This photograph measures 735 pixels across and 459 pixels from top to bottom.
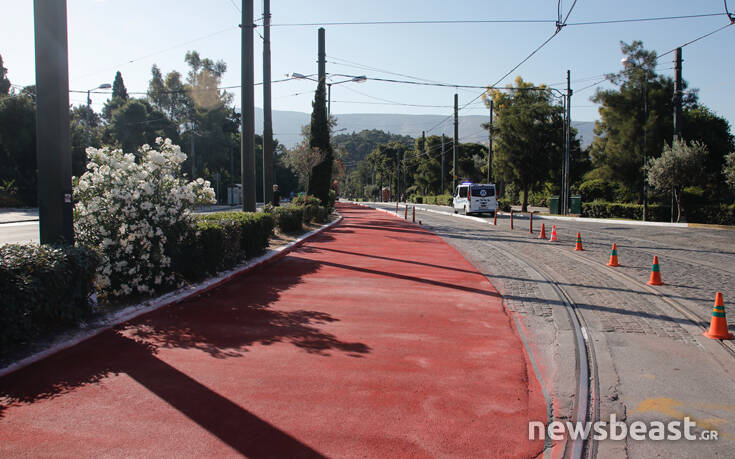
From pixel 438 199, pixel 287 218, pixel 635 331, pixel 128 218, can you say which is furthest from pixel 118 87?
pixel 635 331

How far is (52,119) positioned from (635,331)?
8.00m

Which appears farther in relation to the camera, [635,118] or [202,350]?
[635,118]

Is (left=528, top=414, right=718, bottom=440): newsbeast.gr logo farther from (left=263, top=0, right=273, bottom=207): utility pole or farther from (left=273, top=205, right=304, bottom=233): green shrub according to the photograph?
(left=263, top=0, right=273, bottom=207): utility pole

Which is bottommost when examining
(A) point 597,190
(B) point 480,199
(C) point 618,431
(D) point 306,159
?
(C) point 618,431

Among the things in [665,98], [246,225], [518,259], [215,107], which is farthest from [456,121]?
[246,225]

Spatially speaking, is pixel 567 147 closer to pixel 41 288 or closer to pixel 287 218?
pixel 287 218

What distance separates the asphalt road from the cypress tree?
1710 cm

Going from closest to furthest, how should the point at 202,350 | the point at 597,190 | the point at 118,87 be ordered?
the point at 202,350, the point at 597,190, the point at 118,87

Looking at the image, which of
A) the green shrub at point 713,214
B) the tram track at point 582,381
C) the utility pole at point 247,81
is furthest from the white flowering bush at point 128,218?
the green shrub at point 713,214

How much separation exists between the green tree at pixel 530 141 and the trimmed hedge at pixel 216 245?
36.9 metres

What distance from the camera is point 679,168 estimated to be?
27062 mm

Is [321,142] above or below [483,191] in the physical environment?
above

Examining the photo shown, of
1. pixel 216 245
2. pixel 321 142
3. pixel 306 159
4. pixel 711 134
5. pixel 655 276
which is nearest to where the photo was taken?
pixel 216 245

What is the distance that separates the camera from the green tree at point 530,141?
4481cm
